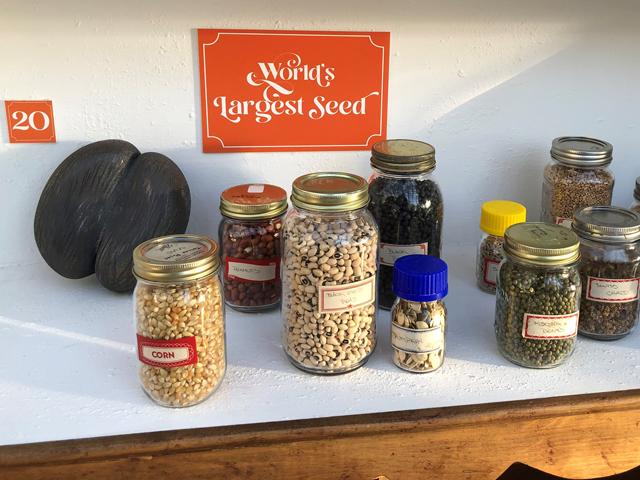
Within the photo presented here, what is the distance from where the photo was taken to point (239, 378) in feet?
3.25

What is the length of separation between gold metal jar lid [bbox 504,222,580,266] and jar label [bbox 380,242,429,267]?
0.54 ft

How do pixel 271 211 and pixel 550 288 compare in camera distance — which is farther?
pixel 271 211

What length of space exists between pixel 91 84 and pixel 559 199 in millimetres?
805

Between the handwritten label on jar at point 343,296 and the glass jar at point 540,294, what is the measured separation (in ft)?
0.64

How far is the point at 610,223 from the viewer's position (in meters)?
1.05

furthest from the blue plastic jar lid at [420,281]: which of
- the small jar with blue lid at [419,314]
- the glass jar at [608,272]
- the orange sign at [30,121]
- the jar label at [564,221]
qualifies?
the orange sign at [30,121]

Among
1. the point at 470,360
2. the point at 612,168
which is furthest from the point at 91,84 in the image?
the point at 612,168

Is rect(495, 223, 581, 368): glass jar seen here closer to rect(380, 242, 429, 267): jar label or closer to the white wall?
rect(380, 242, 429, 267): jar label

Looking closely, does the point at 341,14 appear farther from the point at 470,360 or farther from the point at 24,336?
the point at 24,336

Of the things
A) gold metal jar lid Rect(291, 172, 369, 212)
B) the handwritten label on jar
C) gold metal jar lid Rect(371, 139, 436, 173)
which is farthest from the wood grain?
gold metal jar lid Rect(371, 139, 436, 173)

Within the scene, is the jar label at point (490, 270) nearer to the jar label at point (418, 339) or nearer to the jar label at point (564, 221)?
the jar label at point (564, 221)

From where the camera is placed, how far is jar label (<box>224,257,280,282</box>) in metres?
1.14

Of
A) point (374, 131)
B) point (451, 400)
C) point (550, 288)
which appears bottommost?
point (451, 400)

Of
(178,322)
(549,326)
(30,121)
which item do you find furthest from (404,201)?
(30,121)
